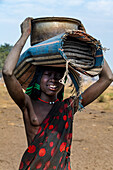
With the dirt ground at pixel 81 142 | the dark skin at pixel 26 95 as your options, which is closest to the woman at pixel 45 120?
the dark skin at pixel 26 95

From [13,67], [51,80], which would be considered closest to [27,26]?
[13,67]

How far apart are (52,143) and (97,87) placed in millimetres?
710

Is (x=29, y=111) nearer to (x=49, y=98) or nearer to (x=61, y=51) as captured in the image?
(x=49, y=98)

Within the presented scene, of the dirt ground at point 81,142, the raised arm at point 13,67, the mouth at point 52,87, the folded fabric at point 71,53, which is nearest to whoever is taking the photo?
the folded fabric at point 71,53

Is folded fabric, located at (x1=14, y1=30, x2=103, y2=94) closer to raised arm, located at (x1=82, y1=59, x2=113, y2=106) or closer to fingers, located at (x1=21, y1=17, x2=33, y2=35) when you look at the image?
fingers, located at (x1=21, y1=17, x2=33, y2=35)

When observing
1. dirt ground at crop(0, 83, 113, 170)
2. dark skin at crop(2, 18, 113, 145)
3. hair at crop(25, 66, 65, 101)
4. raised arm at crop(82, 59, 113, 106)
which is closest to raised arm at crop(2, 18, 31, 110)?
dark skin at crop(2, 18, 113, 145)

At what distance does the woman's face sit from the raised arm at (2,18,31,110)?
232mm

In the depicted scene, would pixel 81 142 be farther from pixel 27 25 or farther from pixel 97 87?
pixel 27 25

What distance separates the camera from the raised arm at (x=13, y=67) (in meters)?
2.10

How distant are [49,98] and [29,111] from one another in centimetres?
23

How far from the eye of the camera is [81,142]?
6352 millimetres

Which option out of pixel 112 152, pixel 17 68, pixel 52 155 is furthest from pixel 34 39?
pixel 112 152

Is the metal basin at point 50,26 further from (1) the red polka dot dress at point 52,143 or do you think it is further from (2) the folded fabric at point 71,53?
(1) the red polka dot dress at point 52,143

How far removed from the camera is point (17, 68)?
2.39 metres
